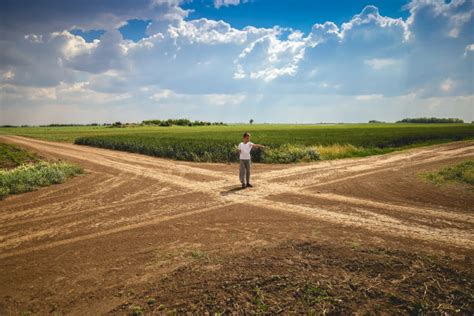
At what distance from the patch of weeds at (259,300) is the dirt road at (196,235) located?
1.5 inches

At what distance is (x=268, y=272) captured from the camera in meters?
5.09

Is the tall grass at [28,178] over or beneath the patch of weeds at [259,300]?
over

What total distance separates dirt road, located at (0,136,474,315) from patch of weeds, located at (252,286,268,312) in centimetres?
4

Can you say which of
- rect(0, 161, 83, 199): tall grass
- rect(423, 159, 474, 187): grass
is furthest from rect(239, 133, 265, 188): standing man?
rect(0, 161, 83, 199): tall grass

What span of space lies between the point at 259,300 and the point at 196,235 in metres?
2.84

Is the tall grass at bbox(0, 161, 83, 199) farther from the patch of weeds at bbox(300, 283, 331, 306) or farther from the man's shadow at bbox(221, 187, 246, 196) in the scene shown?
the patch of weeds at bbox(300, 283, 331, 306)

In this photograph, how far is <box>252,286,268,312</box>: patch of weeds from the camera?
167 inches

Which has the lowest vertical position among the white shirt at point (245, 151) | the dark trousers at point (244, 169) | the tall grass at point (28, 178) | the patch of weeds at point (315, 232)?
the patch of weeds at point (315, 232)

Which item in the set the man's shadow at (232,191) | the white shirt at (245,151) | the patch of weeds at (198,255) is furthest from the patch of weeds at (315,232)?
the white shirt at (245,151)

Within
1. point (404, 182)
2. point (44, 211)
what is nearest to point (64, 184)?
point (44, 211)

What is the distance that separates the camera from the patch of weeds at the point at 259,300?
13.9 feet

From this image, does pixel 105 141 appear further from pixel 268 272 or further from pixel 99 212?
pixel 268 272

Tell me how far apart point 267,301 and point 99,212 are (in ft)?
20.9

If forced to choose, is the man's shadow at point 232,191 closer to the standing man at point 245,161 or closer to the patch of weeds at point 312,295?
the standing man at point 245,161
